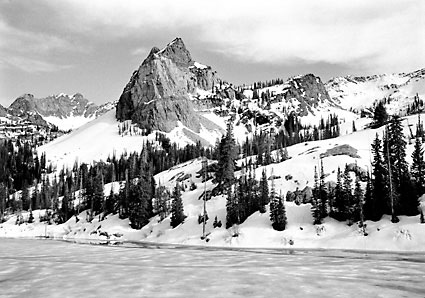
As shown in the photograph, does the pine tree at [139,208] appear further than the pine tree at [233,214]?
Yes

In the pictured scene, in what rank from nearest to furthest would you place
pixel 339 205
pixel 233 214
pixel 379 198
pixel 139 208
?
pixel 379 198 → pixel 339 205 → pixel 233 214 → pixel 139 208

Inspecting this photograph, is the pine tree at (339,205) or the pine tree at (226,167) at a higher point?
the pine tree at (226,167)

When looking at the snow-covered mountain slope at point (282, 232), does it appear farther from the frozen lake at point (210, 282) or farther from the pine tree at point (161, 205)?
the frozen lake at point (210, 282)

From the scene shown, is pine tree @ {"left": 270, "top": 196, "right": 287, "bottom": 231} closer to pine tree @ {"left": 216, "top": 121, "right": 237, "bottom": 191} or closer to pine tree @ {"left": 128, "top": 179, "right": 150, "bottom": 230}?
pine tree @ {"left": 216, "top": 121, "right": 237, "bottom": 191}

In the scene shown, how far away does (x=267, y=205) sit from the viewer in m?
68.2

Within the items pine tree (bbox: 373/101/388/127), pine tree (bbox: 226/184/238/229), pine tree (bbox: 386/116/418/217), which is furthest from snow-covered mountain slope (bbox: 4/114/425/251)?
pine tree (bbox: 373/101/388/127)

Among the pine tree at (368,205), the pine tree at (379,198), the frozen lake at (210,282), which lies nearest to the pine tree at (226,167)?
the pine tree at (368,205)

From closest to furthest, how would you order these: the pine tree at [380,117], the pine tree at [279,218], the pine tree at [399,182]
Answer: the pine tree at [399,182]
the pine tree at [279,218]
the pine tree at [380,117]

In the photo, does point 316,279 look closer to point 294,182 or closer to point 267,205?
point 267,205

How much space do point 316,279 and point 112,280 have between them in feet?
20.6

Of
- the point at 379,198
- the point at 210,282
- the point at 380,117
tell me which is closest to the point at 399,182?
the point at 379,198

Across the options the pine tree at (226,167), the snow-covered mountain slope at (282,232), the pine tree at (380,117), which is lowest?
the snow-covered mountain slope at (282,232)

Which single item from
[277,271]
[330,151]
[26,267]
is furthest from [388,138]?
[26,267]

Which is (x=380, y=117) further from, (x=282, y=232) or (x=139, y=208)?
(x=282, y=232)
